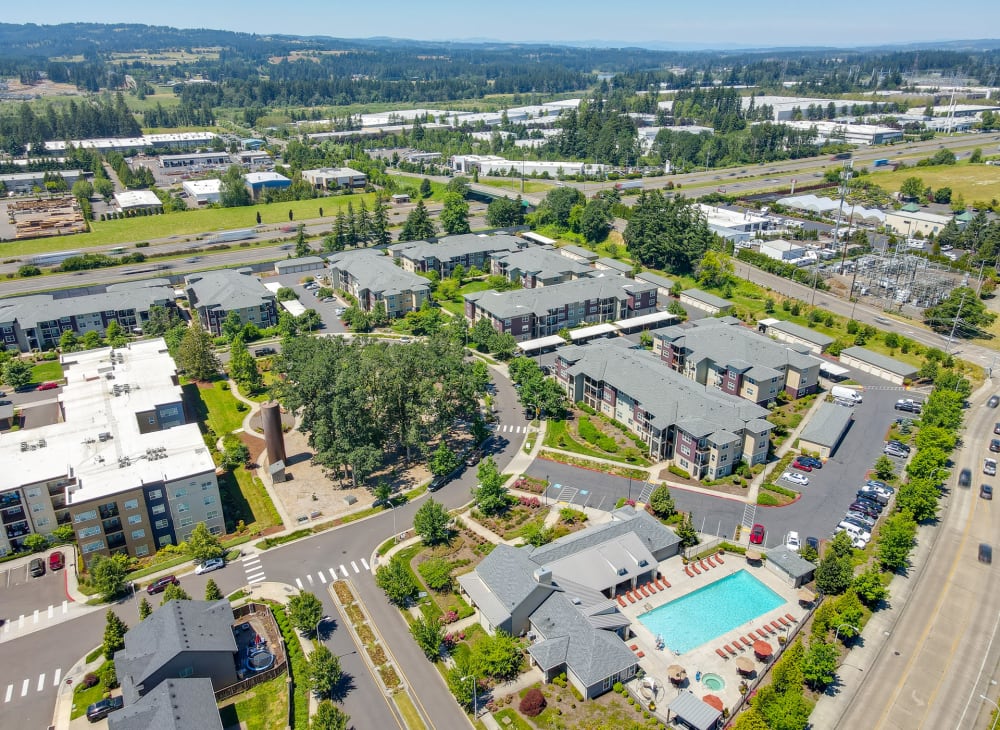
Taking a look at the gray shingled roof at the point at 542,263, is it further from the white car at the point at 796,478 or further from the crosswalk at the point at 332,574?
the crosswalk at the point at 332,574

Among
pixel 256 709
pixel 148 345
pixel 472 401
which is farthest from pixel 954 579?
pixel 148 345

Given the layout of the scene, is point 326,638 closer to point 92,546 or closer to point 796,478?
point 92,546

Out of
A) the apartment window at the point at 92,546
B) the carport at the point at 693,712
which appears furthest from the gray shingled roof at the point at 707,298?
the apartment window at the point at 92,546

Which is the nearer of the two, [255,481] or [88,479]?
[88,479]

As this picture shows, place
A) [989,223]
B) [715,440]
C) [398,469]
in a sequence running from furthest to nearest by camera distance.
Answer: [989,223] → [398,469] → [715,440]

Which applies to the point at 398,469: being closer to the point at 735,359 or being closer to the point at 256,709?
the point at 256,709

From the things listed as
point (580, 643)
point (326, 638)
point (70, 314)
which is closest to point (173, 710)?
point (326, 638)

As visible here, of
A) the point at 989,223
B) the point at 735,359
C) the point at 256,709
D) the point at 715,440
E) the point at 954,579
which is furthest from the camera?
the point at 989,223

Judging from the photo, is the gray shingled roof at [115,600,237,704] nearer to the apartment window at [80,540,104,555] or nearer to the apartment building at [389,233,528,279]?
the apartment window at [80,540,104,555]
